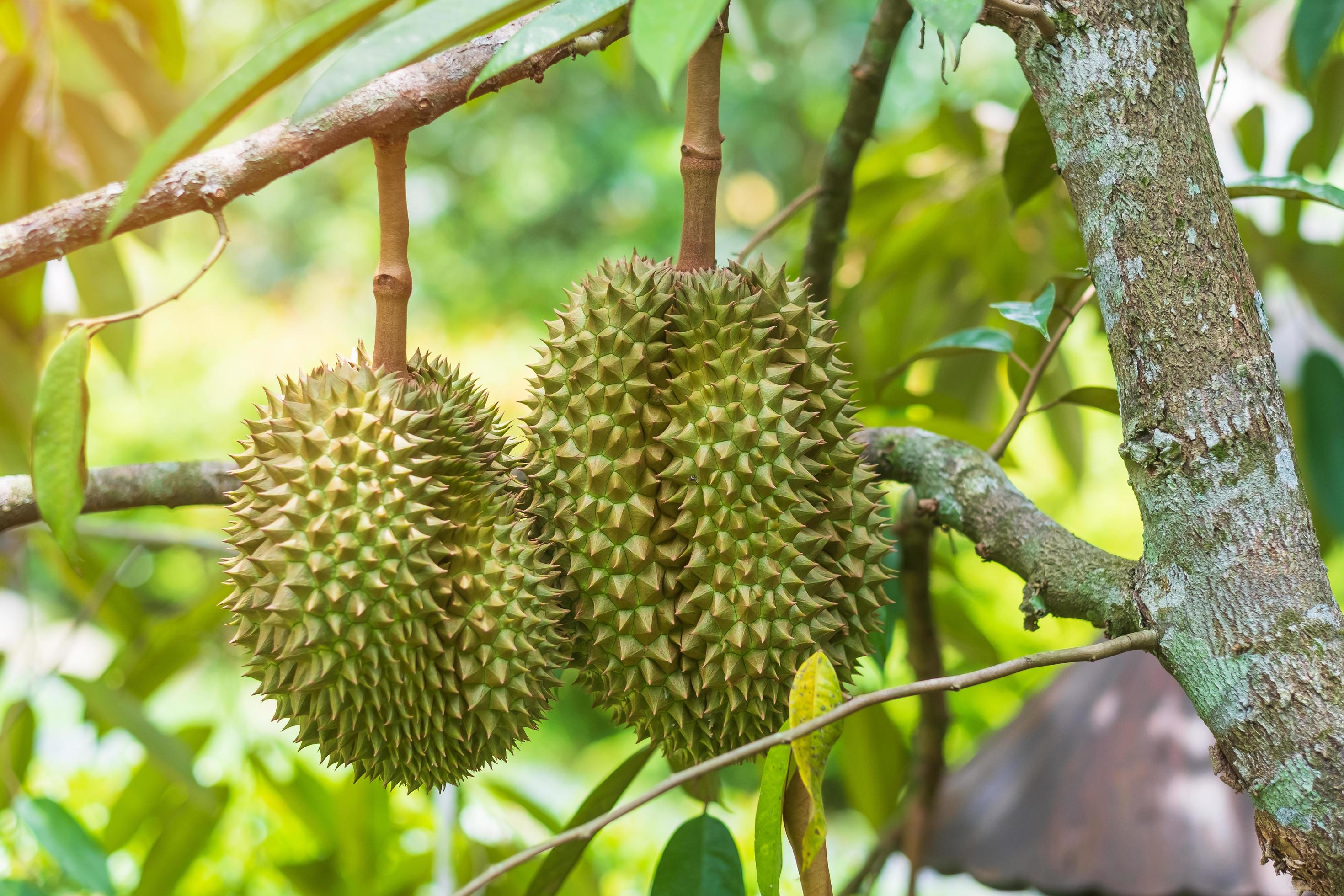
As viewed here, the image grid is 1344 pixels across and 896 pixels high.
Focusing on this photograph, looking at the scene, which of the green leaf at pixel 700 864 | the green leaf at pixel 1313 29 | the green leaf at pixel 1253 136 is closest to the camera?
the green leaf at pixel 700 864

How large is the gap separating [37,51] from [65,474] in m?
0.91

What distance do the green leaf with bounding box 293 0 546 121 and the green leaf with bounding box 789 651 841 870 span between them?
1.26 feet

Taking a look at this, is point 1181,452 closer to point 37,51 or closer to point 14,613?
point 37,51

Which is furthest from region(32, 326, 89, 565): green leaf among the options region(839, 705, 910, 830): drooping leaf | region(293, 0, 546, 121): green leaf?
region(839, 705, 910, 830): drooping leaf

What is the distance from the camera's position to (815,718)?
54cm

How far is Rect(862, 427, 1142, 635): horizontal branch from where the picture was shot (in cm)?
63

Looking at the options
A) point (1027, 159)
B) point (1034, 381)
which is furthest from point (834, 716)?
point (1027, 159)

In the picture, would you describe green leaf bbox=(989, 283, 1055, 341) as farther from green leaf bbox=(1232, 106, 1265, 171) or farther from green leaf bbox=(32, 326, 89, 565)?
green leaf bbox=(32, 326, 89, 565)

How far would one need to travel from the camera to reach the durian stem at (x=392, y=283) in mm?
699

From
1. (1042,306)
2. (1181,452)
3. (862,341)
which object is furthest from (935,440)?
(862,341)

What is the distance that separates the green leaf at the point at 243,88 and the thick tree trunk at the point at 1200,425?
408 mm

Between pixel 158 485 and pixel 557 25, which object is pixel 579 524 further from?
pixel 158 485

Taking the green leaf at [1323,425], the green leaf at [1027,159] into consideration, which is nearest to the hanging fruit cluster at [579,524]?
the green leaf at [1027,159]

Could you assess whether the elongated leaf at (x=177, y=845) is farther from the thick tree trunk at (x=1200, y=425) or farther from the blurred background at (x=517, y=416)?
the thick tree trunk at (x=1200, y=425)
